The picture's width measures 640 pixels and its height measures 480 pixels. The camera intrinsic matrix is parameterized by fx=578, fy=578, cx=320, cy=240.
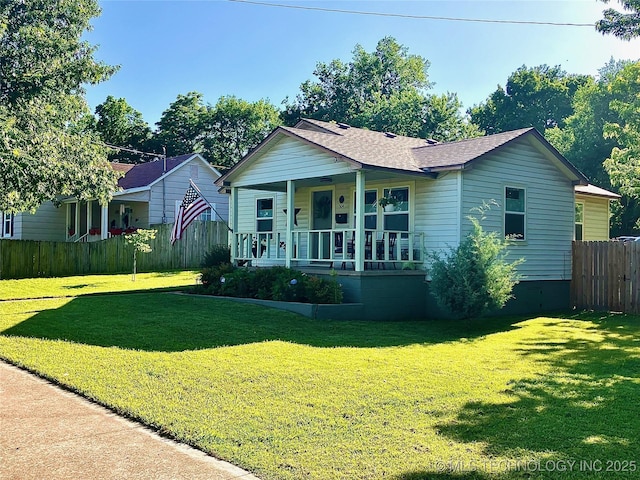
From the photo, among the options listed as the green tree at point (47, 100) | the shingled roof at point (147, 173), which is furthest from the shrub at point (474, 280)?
the shingled roof at point (147, 173)

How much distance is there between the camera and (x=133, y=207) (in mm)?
30172

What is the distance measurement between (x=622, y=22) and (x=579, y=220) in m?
6.43

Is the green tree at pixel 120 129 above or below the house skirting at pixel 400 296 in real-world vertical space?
above

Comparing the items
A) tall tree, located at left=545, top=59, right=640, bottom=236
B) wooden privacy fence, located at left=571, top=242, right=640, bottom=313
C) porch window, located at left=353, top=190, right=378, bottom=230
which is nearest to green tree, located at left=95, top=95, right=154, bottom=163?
tall tree, located at left=545, top=59, right=640, bottom=236

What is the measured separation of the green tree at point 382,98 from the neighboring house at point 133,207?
12.9 meters

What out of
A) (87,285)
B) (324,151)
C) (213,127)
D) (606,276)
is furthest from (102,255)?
(213,127)

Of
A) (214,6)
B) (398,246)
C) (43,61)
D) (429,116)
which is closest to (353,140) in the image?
(398,246)

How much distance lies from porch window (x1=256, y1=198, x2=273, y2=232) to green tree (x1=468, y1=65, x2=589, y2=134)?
37037 millimetres

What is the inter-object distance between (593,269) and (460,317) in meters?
5.74

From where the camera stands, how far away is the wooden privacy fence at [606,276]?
15117 millimetres

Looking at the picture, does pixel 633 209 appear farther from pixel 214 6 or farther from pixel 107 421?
pixel 107 421

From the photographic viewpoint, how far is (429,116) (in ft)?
126

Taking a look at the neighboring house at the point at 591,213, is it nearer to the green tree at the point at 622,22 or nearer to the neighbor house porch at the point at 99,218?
the green tree at the point at 622,22

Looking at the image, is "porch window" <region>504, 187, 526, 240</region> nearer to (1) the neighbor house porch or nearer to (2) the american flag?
(2) the american flag
